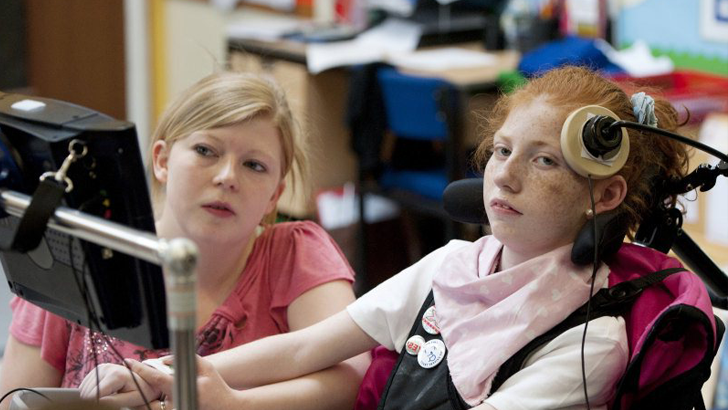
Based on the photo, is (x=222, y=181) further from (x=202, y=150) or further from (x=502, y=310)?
(x=502, y=310)

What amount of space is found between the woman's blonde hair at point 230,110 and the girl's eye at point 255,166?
66 millimetres

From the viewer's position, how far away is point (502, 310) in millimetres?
1239

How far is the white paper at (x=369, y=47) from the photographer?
390cm

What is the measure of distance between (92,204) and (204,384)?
293 millimetres

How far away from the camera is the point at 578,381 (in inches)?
45.9

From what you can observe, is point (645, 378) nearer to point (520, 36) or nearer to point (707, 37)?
point (707, 37)

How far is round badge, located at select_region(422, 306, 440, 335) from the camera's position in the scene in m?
1.33

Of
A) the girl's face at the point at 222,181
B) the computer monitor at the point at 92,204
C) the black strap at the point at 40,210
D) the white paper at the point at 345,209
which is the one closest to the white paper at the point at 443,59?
the white paper at the point at 345,209

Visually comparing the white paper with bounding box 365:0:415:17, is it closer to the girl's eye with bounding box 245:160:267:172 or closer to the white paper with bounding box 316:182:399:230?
the white paper with bounding box 316:182:399:230

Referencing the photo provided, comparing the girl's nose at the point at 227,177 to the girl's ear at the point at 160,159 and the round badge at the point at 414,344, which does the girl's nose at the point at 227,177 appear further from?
the round badge at the point at 414,344

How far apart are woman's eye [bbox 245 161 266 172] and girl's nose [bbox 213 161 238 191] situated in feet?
0.12

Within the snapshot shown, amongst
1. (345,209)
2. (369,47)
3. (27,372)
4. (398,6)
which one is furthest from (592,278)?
(398,6)

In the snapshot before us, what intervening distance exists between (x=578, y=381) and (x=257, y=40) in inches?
134

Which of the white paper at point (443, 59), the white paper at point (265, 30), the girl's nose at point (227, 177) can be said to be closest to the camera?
the girl's nose at point (227, 177)
